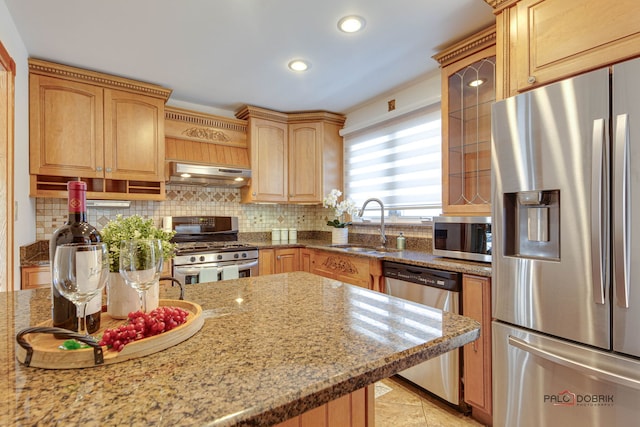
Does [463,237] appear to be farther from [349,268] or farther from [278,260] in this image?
[278,260]

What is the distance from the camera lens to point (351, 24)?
198 cm

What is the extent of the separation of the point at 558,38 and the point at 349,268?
77.6 inches

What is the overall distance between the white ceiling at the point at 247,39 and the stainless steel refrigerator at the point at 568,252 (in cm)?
89

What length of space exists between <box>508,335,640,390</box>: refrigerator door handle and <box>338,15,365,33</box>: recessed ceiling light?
1.96 m

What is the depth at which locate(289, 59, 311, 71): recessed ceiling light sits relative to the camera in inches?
96.6

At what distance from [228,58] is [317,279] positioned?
1.91 metres

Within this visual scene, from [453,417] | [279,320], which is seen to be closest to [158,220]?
[279,320]

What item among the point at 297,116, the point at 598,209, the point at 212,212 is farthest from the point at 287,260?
the point at 598,209

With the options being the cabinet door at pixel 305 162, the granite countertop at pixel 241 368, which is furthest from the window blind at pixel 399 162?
the granite countertop at pixel 241 368

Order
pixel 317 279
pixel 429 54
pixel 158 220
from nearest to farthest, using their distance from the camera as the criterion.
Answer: pixel 317 279 → pixel 429 54 → pixel 158 220

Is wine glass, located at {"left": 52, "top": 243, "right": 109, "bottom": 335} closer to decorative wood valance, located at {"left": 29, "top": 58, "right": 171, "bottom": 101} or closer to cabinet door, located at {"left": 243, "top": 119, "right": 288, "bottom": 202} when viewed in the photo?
decorative wood valance, located at {"left": 29, "top": 58, "right": 171, "bottom": 101}

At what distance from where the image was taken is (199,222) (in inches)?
134

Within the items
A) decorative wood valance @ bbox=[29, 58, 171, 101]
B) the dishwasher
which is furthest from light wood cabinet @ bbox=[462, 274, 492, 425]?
decorative wood valance @ bbox=[29, 58, 171, 101]

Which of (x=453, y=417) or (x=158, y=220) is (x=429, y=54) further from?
(x=158, y=220)
